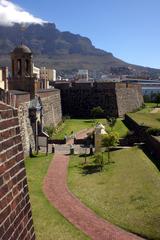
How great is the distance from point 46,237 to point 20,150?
8.85 metres

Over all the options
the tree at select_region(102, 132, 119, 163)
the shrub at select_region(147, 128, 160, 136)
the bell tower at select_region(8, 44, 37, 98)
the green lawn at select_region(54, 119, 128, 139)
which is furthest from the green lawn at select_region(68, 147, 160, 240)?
the green lawn at select_region(54, 119, 128, 139)

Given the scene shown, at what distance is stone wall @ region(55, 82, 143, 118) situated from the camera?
147ft

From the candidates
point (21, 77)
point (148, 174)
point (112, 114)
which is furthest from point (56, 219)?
point (112, 114)

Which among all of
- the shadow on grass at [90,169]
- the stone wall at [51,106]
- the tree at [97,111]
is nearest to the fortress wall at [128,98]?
the tree at [97,111]

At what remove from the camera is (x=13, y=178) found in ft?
11.1

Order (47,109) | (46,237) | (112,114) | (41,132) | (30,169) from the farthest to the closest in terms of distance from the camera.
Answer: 1. (112,114)
2. (47,109)
3. (41,132)
4. (30,169)
5. (46,237)

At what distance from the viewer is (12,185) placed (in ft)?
10.9

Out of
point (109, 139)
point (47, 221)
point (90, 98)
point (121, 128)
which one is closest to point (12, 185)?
point (47, 221)

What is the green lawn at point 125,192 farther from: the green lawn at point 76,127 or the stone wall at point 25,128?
the green lawn at point 76,127

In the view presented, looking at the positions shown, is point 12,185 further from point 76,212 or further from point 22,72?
point 22,72

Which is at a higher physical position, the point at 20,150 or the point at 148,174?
the point at 20,150

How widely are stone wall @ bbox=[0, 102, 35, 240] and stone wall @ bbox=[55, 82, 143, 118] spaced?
40858 mm

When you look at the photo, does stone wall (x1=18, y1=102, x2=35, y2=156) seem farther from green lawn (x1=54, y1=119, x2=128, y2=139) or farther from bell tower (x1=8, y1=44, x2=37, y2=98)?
green lawn (x1=54, y1=119, x2=128, y2=139)

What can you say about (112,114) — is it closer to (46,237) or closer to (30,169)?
(30,169)
